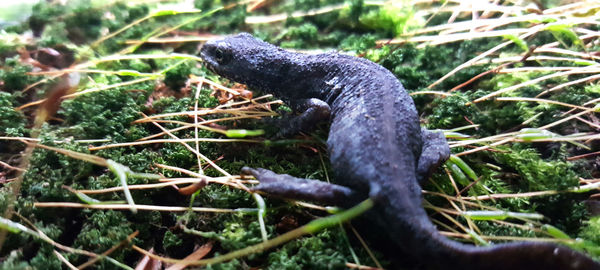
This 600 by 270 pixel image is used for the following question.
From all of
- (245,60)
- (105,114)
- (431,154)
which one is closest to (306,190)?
(431,154)

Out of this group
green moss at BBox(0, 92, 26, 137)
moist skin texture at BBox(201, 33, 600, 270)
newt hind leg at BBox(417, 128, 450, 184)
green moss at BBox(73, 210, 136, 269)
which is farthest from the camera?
green moss at BBox(0, 92, 26, 137)

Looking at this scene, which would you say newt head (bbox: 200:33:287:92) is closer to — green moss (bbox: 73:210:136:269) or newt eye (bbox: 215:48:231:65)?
newt eye (bbox: 215:48:231:65)

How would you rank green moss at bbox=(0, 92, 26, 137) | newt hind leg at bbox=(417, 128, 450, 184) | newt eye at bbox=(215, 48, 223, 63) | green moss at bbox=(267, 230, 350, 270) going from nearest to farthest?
green moss at bbox=(267, 230, 350, 270), newt hind leg at bbox=(417, 128, 450, 184), green moss at bbox=(0, 92, 26, 137), newt eye at bbox=(215, 48, 223, 63)

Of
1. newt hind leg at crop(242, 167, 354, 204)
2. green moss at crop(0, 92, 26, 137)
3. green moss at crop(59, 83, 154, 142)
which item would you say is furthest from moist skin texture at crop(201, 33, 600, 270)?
green moss at crop(0, 92, 26, 137)

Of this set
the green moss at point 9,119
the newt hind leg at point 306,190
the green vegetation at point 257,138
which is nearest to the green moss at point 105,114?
the green vegetation at point 257,138

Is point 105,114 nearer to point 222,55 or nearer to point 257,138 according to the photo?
point 222,55

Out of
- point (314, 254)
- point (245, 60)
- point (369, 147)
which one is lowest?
point (314, 254)
